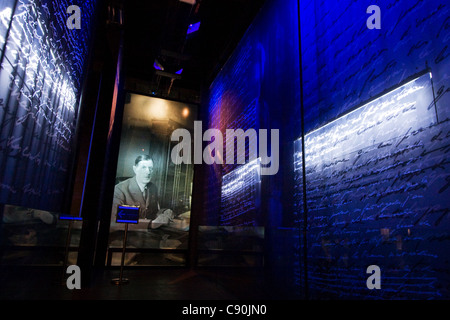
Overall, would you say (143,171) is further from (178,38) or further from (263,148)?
(263,148)

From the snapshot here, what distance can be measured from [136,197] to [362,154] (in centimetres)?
510

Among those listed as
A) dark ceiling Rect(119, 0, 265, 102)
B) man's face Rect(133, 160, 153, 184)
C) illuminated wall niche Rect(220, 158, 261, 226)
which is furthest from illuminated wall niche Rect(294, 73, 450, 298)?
Result: man's face Rect(133, 160, 153, 184)

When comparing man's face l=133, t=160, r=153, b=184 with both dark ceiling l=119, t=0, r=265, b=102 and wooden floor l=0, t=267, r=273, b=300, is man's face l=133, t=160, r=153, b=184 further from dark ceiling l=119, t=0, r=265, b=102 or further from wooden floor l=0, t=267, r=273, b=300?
wooden floor l=0, t=267, r=273, b=300

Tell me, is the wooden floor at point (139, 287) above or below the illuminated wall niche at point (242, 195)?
below

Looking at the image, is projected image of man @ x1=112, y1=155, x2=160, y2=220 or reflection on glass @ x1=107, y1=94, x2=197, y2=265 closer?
reflection on glass @ x1=107, y1=94, x2=197, y2=265

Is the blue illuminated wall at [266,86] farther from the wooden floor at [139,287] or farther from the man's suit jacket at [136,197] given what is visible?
the man's suit jacket at [136,197]

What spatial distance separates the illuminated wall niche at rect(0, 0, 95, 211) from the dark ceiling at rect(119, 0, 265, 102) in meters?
1.53

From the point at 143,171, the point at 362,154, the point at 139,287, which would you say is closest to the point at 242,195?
the point at 139,287

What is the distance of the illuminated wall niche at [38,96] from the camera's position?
2051 mm

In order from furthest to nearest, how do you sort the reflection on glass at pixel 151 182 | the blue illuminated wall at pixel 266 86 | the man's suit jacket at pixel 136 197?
the man's suit jacket at pixel 136 197 < the reflection on glass at pixel 151 182 < the blue illuminated wall at pixel 266 86

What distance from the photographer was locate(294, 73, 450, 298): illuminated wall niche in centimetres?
164

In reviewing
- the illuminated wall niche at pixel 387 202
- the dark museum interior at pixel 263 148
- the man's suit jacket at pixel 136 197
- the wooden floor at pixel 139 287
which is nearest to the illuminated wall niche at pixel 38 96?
the dark museum interior at pixel 263 148

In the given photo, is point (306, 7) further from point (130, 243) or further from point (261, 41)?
point (130, 243)

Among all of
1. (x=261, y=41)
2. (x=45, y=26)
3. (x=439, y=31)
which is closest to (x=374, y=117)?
(x=439, y=31)
